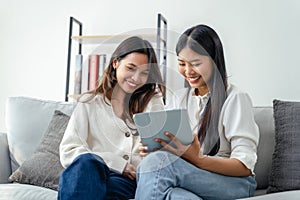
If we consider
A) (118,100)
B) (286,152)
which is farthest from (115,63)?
(286,152)

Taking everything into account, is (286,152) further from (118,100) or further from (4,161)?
(4,161)

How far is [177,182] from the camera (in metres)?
1.28

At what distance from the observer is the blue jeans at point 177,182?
1239 mm

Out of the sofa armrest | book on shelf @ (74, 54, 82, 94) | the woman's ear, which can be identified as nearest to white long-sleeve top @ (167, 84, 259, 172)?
the woman's ear

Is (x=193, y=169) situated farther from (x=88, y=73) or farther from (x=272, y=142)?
(x=88, y=73)

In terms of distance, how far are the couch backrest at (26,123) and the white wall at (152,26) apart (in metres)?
0.67

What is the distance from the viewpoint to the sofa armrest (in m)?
1.96

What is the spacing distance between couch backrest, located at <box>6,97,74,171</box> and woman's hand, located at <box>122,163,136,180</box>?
669 millimetres

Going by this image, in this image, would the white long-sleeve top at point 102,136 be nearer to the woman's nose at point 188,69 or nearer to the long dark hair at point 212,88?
the woman's nose at point 188,69

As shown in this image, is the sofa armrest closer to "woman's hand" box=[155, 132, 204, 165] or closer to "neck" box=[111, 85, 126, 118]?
"neck" box=[111, 85, 126, 118]

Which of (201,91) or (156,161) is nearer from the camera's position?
(156,161)

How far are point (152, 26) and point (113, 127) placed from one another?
135 centimetres

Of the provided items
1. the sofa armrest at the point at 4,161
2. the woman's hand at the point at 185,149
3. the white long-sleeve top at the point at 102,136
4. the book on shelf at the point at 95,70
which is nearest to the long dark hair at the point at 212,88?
the woman's hand at the point at 185,149

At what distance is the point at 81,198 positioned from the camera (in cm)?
127
